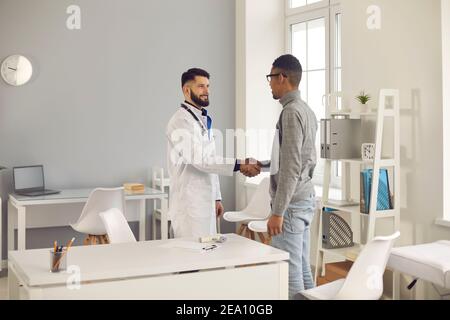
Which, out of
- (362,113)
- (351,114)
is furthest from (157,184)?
(362,113)

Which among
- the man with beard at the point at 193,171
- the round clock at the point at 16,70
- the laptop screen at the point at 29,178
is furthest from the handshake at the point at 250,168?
the round clock at the point at 16,70

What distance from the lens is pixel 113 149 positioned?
577cm

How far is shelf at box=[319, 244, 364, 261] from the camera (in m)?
4.09

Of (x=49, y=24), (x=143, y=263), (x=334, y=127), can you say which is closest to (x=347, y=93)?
(x=334, y=127)

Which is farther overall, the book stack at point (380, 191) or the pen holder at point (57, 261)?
the book stack at point (380, 191)

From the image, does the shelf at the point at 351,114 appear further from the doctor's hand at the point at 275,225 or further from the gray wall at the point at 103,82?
the gray wall at the point at 103,82

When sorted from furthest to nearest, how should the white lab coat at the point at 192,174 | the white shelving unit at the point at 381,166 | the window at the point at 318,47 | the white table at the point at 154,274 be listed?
1. the window at the point at 318,47
2. the white shelving unit at the point at 381,166
3. the white lab coat at the point at 192,174
4. the white table at the point at 154,274

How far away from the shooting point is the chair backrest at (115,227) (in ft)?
10.8

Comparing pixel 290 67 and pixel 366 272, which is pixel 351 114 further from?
pixel 366 272

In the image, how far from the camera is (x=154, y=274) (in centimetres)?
260

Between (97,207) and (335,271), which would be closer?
(335,271)

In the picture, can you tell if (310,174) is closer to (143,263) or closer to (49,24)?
(143,263)

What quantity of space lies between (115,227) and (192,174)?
0.66 meters
